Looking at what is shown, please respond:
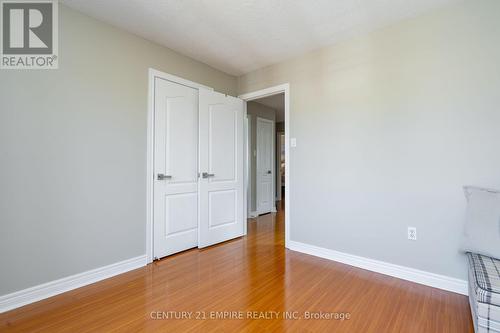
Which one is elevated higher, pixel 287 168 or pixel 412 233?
pixel 287 168

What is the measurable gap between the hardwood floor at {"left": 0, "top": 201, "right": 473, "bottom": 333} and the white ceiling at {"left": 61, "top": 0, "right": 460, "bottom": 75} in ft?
8.05

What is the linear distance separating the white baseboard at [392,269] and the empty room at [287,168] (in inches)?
0.5

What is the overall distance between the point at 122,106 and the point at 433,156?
9.82ft

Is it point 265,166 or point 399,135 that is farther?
point 265,166

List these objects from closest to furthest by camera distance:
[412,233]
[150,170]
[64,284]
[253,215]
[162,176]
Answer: [64,284] < [412,233] < [150,170] < [162,176] < [253,215]

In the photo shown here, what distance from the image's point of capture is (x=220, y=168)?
130 inches

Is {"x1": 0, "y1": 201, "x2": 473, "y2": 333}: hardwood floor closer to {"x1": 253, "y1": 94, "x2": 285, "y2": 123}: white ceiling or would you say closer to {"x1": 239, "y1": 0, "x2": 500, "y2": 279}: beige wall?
{"x1": 239, "y1": 0, "x2": 500, "y2": 279}: beige wall

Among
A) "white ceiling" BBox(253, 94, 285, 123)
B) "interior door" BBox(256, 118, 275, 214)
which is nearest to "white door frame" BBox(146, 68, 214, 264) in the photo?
"white ceiling" BBox(253, 94, 285, 123)

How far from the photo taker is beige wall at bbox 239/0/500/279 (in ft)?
6.27

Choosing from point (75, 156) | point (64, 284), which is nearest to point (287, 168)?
point (75, 156)

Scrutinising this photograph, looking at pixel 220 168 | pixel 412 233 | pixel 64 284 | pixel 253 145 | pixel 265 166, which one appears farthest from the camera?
pixel 265 166

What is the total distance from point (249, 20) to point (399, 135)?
182 cm

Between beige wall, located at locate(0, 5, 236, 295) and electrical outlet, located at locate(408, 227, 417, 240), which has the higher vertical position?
beige wall, located at locate(0, 5, 236, 295)

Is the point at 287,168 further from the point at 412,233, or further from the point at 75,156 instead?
the point at 75,156
